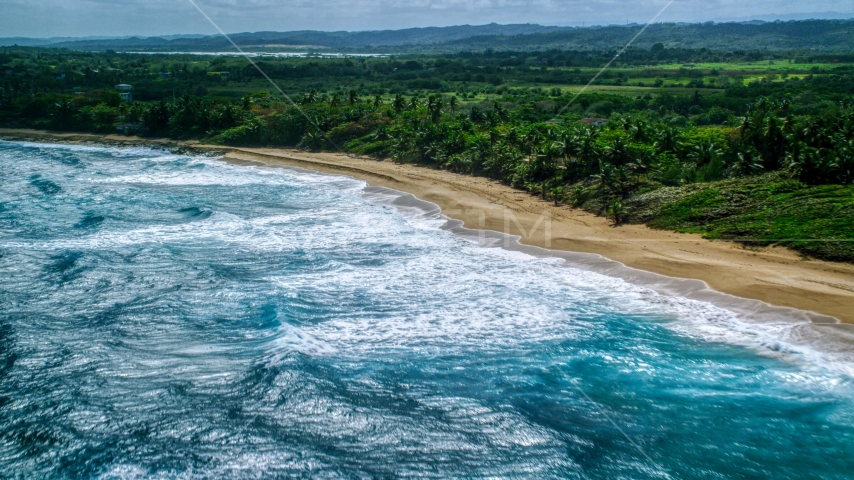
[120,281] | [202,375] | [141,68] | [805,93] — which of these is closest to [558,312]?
[202,375]

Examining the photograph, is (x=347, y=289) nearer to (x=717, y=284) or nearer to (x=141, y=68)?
(x=717, y=284)

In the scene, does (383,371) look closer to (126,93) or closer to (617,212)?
(617,212)

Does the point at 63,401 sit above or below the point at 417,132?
below

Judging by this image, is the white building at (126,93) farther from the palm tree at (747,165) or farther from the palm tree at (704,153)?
the palm tree at (747,165)

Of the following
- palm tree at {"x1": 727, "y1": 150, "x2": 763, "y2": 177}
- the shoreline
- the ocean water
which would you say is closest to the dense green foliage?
palm tree at {"x1": 727, "y1": 150, "x2": 763, "y2": 177}

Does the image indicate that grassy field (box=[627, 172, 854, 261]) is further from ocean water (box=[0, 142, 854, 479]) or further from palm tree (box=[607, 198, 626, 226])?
ocean water (box=[0, 142, 854, 479])

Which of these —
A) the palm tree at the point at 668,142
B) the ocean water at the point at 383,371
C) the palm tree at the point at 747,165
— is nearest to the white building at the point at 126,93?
the ocean water at the point at 383,371
